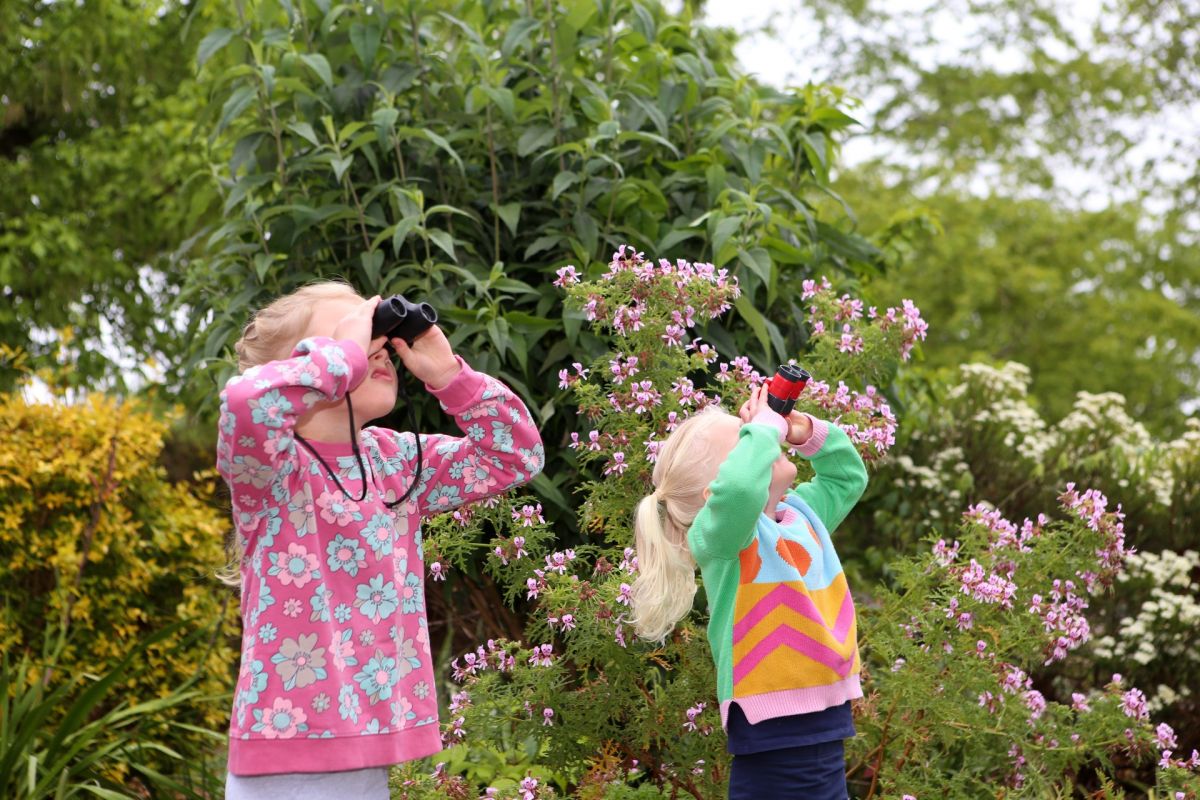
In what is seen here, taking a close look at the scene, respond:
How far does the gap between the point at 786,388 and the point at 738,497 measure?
32 centimetres

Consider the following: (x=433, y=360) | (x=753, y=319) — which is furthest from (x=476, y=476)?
(x=753, y=319)

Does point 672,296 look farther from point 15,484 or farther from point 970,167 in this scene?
point 970,167

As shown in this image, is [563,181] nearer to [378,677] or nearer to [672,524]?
[672,524]

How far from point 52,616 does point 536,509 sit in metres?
2.65

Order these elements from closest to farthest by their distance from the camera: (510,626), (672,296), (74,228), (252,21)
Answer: (672,296), (510,626), (252,21), (74,228)

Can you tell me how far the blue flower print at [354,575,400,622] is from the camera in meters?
2.31

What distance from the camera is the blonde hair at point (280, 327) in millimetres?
2473

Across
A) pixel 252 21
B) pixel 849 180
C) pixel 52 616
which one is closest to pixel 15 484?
pixel 52 616

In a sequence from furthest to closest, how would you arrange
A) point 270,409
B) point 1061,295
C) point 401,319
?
point 1061,295 → point 401,319 → point 270,409

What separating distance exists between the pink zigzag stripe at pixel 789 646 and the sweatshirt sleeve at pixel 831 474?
38cm

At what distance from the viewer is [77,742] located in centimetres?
391

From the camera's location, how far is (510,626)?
4.04 meters

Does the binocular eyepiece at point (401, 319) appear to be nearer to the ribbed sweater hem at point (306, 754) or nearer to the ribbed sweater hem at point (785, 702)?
the ribbed sweater hem at point (306, 754)

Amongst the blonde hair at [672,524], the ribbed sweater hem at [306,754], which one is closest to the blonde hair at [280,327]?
the ribbed sweater hem at [306,754]
